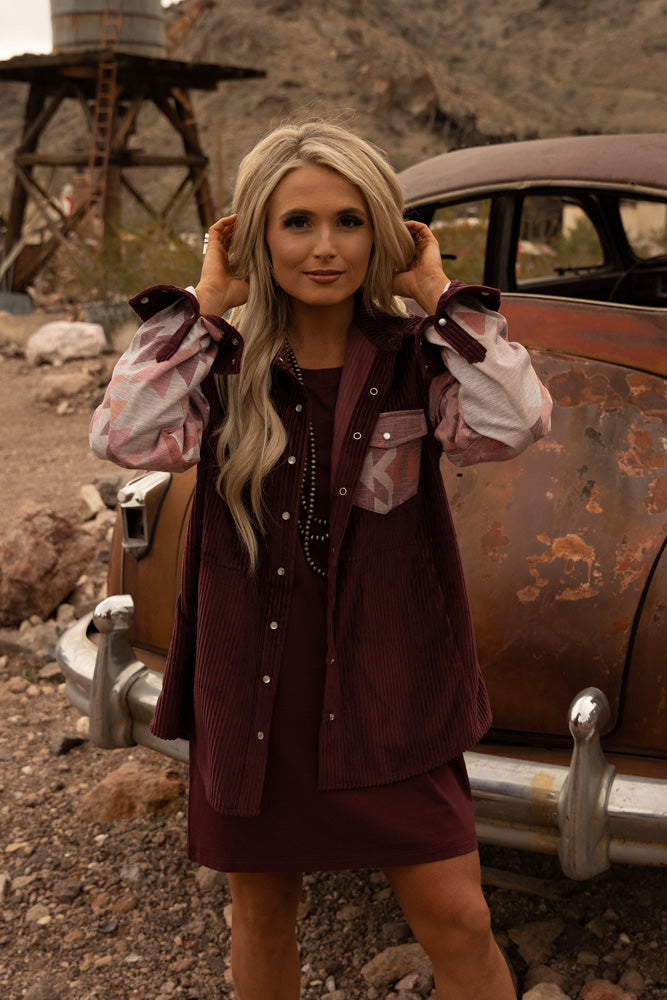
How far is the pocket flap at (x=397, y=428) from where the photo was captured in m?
1.80

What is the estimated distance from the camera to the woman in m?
1.75

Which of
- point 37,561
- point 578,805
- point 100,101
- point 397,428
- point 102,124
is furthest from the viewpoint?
point 102,124

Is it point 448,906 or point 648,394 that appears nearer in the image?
point 448,906

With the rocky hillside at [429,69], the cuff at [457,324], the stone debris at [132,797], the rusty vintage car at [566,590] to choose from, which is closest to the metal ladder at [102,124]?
the stone debris at [132,797]

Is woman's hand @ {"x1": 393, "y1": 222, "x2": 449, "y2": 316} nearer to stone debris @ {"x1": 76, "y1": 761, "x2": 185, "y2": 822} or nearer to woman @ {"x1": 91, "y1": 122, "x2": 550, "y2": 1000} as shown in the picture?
woman @ {"x1": 91, "y1": 122, "x2": 550, "y2": 1000}

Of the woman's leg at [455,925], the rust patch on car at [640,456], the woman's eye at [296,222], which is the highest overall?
the woman's eye at [296,222]

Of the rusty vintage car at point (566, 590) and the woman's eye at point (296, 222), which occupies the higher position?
the woman's eye at point (296, 222)

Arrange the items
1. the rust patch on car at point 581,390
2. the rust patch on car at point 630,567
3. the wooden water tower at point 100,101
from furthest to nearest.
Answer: the wooden water tower at point 100,101
the rust patch on car at point 581,390
the rust patch on car at point 630,567

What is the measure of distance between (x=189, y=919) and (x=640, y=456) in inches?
63.4

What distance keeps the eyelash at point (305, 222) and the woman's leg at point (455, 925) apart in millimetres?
1052

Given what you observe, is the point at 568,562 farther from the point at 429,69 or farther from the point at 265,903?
the point at 429,69

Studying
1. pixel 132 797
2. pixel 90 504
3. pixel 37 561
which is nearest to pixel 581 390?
pixel 132 797

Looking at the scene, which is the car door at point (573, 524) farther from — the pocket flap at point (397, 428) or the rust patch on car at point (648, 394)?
the pocket flap at point (397, 428)

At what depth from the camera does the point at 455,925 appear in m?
1.75
